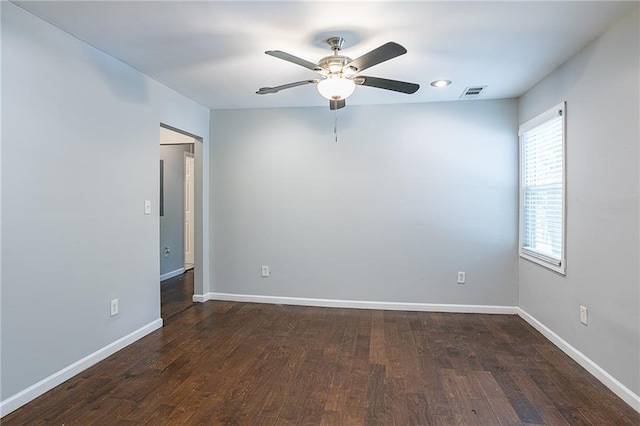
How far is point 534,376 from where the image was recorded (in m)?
2.51

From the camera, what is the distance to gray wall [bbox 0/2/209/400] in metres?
2.09

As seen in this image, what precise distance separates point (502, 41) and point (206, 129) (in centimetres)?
326

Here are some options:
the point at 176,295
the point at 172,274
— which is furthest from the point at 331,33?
the point at 172,274

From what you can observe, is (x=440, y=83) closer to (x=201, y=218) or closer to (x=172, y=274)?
(x=201, y=218)

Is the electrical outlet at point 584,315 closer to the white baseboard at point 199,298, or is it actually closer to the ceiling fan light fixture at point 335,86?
the ceiling fan light fixture at point 335,86

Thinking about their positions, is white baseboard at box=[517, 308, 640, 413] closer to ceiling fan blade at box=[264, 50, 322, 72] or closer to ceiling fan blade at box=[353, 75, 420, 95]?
ceiling fan blade at box=[353, 75, 420, 95]

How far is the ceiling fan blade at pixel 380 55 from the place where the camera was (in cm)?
201

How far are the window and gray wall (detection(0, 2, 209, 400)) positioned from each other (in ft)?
11.6

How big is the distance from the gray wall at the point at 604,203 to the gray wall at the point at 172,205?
5.14 metres

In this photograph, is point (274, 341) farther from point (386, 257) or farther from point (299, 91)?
point (299, 91)

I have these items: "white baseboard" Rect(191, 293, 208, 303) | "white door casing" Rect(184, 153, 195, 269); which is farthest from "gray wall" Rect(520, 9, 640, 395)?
"white door casing" Rect(184, 153, 195, 269)

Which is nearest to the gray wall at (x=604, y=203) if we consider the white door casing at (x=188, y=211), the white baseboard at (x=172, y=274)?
the white baseboard at (x=172, y=274)

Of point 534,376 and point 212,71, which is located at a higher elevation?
point 212,71

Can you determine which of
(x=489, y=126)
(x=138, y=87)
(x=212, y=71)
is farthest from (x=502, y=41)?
(x=138, y=87)
